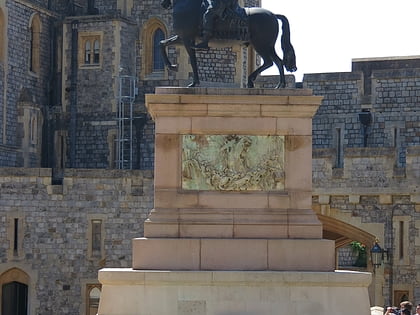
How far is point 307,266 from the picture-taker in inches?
781

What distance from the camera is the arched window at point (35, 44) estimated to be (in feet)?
150

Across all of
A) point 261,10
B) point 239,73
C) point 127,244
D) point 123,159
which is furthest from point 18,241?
point 261,10

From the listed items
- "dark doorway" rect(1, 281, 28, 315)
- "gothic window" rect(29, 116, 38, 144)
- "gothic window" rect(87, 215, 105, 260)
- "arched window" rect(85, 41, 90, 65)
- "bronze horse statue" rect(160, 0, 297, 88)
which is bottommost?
"dark doorway" rect(1, 281, 28, 315)

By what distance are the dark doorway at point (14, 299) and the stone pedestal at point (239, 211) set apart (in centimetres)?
1862

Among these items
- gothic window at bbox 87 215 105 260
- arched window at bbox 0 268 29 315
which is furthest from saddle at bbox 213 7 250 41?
arched window at bbox 0 268 29 315

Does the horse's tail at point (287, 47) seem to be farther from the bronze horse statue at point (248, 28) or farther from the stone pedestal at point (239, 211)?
the stone pedestal at point (239, 211)

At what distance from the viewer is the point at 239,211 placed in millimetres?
20094

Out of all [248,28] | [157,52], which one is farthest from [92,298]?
[248,28]

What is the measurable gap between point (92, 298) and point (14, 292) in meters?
2.33

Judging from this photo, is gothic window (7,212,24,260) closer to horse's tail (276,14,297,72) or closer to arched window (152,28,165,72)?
arched window (152,28,165,72)

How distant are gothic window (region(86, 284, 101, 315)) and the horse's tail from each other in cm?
1691

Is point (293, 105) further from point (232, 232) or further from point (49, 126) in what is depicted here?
point (49, 126)

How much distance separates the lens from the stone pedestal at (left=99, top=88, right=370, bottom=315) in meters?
19.4

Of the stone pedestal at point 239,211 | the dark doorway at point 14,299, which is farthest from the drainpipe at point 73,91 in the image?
the stone pedestal at point 239,211
